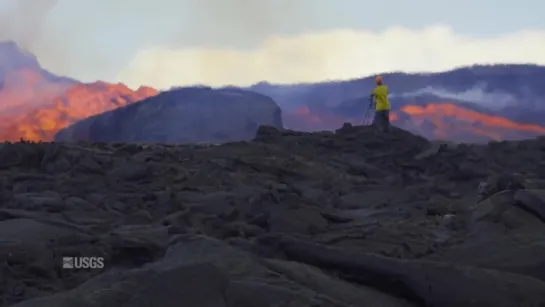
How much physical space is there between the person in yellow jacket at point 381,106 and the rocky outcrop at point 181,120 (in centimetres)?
1087

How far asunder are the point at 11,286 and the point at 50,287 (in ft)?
0.85

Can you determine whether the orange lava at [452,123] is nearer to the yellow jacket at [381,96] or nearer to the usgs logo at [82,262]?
the yellow jacket at [381,96]

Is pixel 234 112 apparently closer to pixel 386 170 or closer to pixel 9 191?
pixel 386 170

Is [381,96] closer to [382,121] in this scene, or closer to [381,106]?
[381,106]

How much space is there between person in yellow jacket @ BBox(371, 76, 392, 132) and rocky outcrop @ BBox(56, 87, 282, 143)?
10.9 m

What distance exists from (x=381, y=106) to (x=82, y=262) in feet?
37.7

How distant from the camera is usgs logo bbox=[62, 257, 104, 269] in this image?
17.4 feet

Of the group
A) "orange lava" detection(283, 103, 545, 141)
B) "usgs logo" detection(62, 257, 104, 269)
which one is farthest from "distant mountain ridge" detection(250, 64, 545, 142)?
"usgs logo" detection(62, 257, 104, 269)

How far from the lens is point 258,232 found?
6547 mm

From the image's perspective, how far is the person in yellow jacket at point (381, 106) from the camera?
51.7 feet

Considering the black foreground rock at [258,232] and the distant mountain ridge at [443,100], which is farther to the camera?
the distant mountain ridge at [443,100]

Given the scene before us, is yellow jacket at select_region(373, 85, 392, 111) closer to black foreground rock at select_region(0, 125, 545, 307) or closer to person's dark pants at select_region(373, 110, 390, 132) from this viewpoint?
person's dark pants at select_region(373, 110, 390, 132)

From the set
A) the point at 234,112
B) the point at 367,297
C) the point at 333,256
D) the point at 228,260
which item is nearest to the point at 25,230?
the point at 228,260

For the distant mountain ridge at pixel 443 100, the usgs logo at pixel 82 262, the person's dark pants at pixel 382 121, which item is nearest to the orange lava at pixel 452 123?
the distant mountain ridge at pixel 443 100
